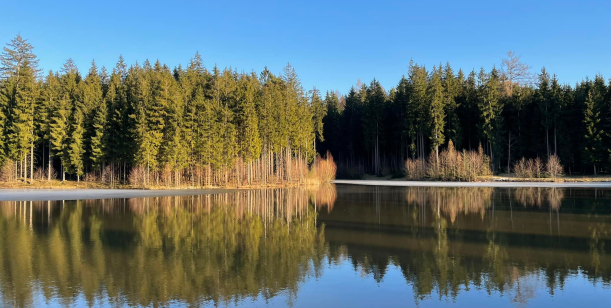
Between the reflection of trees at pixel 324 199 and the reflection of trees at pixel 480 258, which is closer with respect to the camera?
the reflection of trees at pixel 480 258

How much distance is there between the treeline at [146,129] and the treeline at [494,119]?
21475 mm

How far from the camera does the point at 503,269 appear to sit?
9320 millimetres

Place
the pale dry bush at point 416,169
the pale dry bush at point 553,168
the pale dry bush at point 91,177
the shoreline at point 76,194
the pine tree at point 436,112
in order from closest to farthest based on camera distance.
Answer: the shoreline at point 76,194 → the pale dry bush at point 91,177 → the pale dry bush at point 553,168 → the pale dry bush at point 416,169 → the pine tree at point 436,112

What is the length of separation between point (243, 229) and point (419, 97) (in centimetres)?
5170

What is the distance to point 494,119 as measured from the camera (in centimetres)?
5772

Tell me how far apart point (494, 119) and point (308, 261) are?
5546 centimetres

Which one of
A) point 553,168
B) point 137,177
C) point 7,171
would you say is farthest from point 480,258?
point 7,171

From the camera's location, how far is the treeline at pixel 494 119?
54.3m

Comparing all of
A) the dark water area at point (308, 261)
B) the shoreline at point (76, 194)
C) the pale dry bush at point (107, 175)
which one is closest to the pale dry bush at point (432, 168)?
the shoreline at point (76, 194)

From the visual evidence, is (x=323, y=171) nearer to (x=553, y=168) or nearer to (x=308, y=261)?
(x=553, y=168)

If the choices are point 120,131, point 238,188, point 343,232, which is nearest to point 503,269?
point 343,232

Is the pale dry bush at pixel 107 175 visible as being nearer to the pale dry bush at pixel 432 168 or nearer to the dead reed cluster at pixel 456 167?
the dead reed cluster at pixel 456 167

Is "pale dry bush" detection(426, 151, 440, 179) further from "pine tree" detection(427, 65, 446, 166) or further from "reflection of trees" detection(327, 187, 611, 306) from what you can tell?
"reflection of trees" detection(327, 187, 611, 306)

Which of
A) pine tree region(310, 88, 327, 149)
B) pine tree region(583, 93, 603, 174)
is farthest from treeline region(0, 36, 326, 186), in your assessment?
pine tree region(583, 93, 603, 174)
